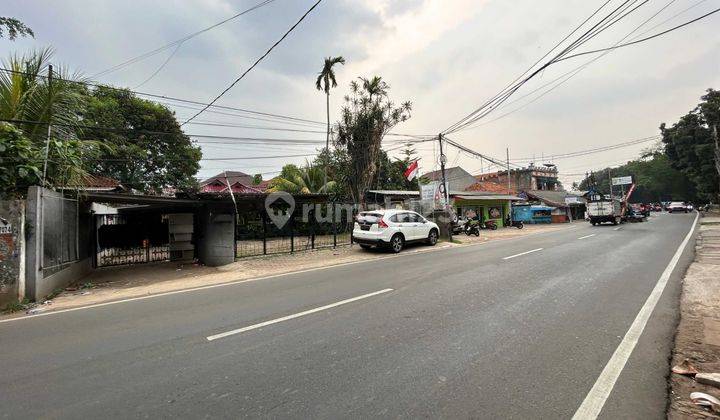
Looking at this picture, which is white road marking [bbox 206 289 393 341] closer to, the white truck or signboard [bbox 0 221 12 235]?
signboard [bbox 0 221 12 235]

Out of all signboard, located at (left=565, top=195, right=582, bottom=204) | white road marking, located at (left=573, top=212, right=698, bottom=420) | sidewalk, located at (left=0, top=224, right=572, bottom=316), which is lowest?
white road marking, located at (left=573, top=212, right=698, bottom=420)

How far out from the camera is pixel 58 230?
8.79m

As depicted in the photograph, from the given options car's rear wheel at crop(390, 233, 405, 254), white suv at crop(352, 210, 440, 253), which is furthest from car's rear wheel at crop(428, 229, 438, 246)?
car's rear wheel at crop(390, 233, 405, 254)

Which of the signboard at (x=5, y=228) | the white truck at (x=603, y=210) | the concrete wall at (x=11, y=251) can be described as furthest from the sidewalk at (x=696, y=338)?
the white truck at (x=603, y=210)

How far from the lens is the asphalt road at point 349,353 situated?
3104mm

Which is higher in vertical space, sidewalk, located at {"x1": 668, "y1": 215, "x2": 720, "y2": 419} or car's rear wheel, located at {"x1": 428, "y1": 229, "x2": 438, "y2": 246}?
car's rear wheel, located at {"x1": 428, "y1": 229, "x2": 438, "y2": 246}

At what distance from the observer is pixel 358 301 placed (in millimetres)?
6477

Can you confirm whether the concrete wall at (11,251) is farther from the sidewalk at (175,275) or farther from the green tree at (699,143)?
the green tree at (699,143)

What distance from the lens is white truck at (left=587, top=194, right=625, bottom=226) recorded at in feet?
94.8

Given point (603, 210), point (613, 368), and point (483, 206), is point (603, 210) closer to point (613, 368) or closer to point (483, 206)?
point (483, 206)

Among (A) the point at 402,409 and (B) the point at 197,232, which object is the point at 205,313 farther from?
(B) the point at 197,232

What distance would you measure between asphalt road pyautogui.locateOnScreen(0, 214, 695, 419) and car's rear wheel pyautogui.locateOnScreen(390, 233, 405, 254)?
6.46 m

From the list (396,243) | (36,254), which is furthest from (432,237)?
(36,254)

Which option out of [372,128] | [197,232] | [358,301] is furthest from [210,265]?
[372,128]
